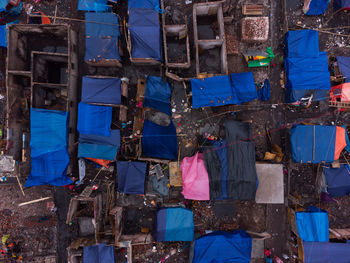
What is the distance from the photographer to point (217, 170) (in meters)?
7.67

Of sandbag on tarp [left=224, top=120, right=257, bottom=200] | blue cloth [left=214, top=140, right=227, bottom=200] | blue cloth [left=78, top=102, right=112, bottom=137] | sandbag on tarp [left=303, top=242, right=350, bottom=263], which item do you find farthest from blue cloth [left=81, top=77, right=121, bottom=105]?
sandbag on tarp [left=303, top=242, right=350, bottom=263]

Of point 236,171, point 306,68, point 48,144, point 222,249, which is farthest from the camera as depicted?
point 306,68

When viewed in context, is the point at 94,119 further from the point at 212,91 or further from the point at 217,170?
the point at 217,170

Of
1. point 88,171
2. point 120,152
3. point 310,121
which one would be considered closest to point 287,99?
point 310,121

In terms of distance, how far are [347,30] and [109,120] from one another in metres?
13.4

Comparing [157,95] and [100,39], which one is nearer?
[100,39]

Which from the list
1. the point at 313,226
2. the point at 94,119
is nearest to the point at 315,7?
the point at 313,226

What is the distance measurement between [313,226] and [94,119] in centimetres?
1142

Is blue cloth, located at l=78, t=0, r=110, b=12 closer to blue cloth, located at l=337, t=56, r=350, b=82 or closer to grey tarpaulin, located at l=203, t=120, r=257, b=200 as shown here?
grey tarpaulin, located at l=203, t=120, r=257, b=200

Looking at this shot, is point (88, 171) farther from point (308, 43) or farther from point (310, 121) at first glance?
point (308, 43)

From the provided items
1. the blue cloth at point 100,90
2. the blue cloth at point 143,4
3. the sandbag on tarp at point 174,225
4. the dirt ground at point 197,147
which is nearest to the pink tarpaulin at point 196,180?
the sandbag on tarp at point 174,225

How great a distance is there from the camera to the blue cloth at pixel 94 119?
8.29 metres

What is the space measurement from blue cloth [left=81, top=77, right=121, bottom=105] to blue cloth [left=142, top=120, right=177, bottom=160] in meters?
2.01

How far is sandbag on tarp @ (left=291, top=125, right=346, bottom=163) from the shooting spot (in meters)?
8.55
